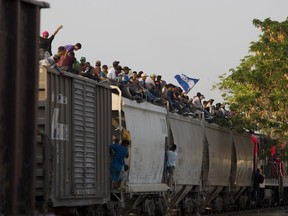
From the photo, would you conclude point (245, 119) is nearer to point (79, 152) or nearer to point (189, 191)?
point (189, 191)

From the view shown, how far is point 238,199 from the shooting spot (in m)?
34.9

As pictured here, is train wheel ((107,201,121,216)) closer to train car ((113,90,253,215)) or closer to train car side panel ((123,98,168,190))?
train car ((113,90,253,215))

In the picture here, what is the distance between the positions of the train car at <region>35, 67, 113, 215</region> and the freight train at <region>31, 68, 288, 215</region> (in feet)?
0.05

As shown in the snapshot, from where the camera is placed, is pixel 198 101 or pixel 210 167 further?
pixel 198 101

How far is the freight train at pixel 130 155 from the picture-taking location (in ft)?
43.0

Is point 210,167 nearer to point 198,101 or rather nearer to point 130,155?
point 198,101

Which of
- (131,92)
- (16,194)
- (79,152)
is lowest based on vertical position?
(16,194)

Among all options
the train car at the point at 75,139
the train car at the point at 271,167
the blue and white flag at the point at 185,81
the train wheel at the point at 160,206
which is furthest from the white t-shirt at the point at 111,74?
the train car at the point at 271,167

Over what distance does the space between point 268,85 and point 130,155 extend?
1698 cm

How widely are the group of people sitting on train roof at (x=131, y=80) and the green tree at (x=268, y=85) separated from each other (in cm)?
209

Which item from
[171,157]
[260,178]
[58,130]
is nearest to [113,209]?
[58,130]

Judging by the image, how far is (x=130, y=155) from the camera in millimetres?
18625

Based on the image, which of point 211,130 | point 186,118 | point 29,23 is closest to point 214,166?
point 211,130

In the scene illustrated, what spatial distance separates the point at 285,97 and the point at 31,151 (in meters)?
27.2
